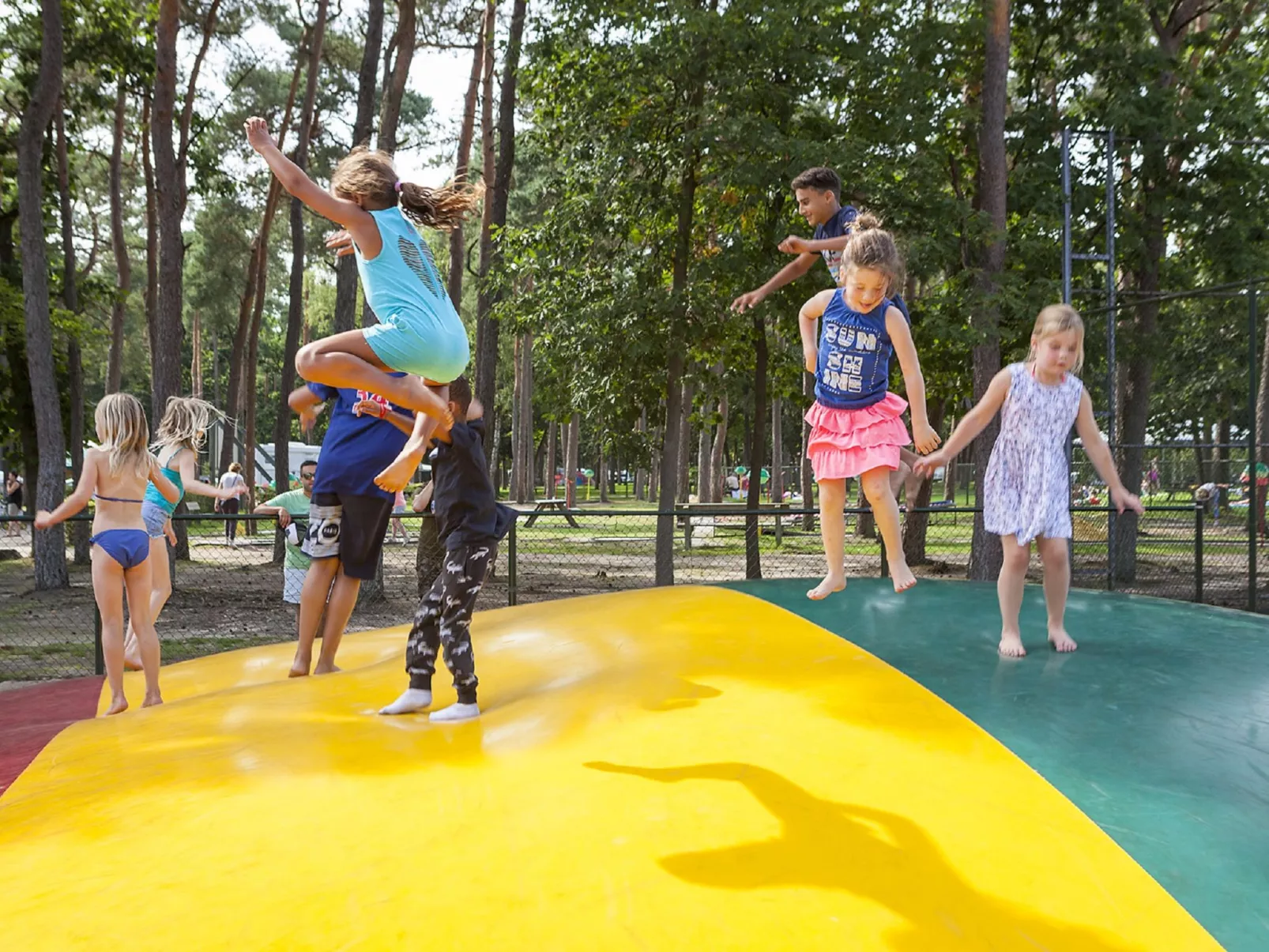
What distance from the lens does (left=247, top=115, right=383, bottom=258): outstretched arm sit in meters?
3.63

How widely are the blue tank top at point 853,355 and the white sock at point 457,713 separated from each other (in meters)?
2.18

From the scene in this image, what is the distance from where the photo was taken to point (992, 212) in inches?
→ 475

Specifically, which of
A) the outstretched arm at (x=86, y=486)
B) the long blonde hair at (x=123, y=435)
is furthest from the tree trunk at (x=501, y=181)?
the outstretched arm at (x=86, y=486)

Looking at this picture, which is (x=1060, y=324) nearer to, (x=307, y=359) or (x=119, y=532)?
(x=307, y=359)

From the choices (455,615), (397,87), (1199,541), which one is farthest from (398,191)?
(397,87)

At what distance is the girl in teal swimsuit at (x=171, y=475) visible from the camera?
19.5 ft

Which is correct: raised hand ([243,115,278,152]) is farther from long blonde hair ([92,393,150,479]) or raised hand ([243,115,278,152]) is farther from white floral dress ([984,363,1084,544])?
white floral dress ([984,363,1084,544])

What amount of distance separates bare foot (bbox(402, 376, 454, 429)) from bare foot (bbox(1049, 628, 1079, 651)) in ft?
9.97

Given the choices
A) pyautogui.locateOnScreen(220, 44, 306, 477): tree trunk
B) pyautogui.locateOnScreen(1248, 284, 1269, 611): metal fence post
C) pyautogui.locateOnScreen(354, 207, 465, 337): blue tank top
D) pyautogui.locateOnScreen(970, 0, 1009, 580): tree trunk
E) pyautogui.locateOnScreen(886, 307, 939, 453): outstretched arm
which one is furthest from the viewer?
pyautogui.locateOnScreen(220, 44, 306, 477): tree trunk

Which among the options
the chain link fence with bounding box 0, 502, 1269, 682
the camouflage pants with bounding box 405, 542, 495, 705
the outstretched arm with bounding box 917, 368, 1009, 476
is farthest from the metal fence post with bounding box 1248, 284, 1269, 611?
the camouflage pants with bounding box 405, 542, 495, 705

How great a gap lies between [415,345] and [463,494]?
60 centimetres

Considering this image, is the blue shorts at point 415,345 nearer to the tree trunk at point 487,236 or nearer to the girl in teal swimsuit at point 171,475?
the girl in teal swimsuit at point 171,475

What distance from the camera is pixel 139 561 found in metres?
5.23

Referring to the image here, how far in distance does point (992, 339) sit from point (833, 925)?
1070cm
